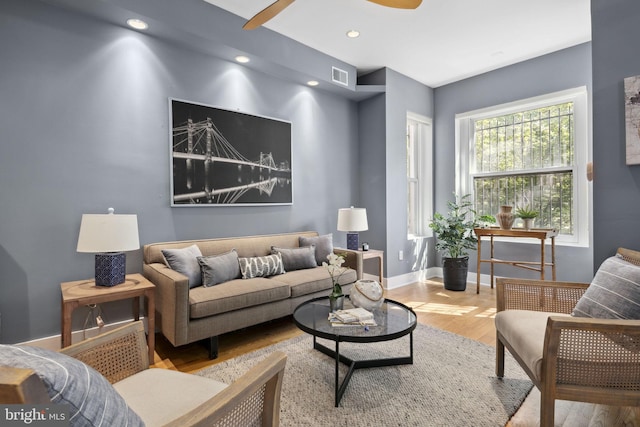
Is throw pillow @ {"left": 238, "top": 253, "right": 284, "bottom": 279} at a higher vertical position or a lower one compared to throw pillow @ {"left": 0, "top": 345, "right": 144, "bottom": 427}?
lower

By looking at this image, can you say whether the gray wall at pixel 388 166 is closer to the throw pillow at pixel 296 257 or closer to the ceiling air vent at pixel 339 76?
the ceiling air vent at pixel 339 76

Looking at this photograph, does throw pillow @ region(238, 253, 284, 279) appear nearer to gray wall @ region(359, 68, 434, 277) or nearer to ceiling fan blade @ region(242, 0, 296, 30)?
gray wall @ region(359, 68, 434, 277)

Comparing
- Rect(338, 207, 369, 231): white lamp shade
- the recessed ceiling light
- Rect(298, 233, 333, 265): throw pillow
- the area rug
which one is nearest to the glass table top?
the area rug

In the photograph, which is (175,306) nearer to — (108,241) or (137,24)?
(108,241)

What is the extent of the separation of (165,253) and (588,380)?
2.79 metres

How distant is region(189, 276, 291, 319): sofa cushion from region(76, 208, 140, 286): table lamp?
1.81ft

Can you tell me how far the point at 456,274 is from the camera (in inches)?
168

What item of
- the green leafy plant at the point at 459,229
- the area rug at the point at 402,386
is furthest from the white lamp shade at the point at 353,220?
the area rug at the point at 402,386

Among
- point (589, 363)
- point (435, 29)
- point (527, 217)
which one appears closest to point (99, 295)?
point (589, 363)

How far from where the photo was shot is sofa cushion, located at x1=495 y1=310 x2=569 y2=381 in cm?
151

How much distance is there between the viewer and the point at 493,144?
4.56 m

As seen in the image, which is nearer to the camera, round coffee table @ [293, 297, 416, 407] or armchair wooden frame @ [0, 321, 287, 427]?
armchair wooden frame @ [0, 321, 287, 427]

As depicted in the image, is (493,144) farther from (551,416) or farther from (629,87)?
(551,416)

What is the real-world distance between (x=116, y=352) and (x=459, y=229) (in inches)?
159
